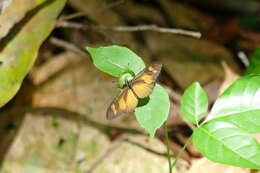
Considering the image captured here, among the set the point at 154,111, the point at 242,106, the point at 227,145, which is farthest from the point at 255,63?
the point at 154,111

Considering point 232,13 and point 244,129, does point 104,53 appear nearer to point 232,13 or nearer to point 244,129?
point 244,129

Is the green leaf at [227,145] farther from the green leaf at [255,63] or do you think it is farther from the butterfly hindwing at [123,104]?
the green leaf at [255,63]

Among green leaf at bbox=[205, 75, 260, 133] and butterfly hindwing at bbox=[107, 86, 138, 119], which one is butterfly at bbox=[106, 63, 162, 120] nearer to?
butterfly hindwing at bbox=[107, 86, 138, 119]

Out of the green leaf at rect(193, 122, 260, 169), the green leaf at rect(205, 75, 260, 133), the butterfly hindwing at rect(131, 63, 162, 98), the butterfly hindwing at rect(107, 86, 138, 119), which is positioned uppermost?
the butterfly hindwing at rect(131, 63, 162, 98)

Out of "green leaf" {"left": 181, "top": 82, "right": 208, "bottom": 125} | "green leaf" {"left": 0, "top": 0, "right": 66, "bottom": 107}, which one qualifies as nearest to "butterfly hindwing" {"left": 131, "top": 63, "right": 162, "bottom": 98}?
"green leaf" {"left": 181, "top": 82, "right": 208, "bottom": 125}

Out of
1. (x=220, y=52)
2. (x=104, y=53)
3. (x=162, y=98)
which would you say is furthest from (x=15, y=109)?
(x=220, y=52)

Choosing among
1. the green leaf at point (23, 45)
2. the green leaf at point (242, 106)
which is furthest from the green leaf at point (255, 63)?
the green leaf at point (23, 45)
